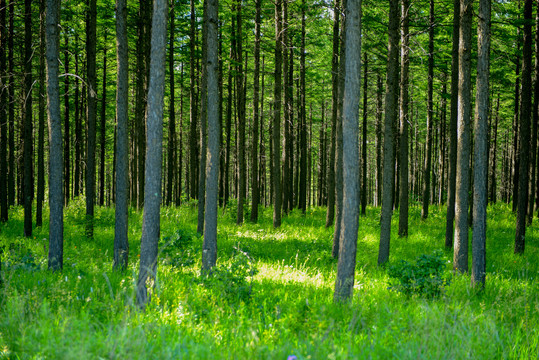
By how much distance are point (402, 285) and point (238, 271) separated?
3081 millimetres

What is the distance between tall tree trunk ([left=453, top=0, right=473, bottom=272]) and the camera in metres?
8.22

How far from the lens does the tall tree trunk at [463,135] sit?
8.22m

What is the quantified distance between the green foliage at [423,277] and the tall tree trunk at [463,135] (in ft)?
8.41

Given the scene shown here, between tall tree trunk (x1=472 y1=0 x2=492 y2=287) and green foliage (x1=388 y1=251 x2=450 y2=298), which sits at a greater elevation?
tall tree trunk (x1=472 y1=0 x2=492 y2=287)

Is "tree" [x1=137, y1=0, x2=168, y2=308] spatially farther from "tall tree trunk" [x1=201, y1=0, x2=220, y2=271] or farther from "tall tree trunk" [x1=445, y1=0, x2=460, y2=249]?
"tall tree trunk" [x1=445, y1=0, x2=460, y2=249]

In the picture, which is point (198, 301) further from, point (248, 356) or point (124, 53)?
point (124, 53)

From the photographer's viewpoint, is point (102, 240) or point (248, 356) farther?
point (102, 240)

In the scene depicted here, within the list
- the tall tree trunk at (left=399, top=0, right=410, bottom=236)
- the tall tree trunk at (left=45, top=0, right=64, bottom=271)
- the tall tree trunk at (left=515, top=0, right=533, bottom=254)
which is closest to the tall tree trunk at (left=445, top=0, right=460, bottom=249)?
the tall tree trunk at (left=399, top=0, right=410, bottom=236)

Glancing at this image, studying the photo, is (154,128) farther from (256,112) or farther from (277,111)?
(256,112)

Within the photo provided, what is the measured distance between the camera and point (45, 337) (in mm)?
3502

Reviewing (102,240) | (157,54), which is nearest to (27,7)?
(102,240)

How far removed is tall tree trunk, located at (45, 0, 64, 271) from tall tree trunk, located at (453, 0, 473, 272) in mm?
9137

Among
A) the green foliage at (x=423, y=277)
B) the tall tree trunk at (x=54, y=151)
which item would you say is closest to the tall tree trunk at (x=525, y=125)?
the green foliage at (x=423, y=277)

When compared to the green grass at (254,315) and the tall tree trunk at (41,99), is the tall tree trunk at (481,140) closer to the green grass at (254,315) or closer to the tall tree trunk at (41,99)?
the green grass at (254,315)
